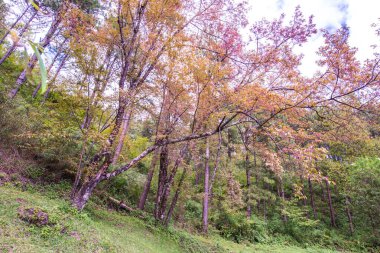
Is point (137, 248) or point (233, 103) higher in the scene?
point (233, 103)

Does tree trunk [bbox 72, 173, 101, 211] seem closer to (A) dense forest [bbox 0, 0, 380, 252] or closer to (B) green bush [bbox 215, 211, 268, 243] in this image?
(A) dense forest [bbox 0, 0, 380, 252]

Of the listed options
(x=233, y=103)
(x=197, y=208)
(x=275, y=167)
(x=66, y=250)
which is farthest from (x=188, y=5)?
(x=197, y=208)

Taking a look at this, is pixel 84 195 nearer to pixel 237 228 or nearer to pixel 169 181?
pixel 169 181

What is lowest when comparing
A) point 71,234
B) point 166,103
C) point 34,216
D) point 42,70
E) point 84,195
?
point 71,234

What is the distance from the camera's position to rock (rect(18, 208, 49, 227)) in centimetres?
436

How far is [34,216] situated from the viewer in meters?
4.39

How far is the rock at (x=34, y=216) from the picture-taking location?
436cm

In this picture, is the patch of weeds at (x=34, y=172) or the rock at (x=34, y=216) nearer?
the rock at (x=34, y=216)

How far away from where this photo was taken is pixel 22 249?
3459mm

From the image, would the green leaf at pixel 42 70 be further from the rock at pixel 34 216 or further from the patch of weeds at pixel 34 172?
the patch of weeds at pixel 34 172

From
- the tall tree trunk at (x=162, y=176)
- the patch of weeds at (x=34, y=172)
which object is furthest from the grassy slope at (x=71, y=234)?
the patch of weeds at (x=34, y=172)

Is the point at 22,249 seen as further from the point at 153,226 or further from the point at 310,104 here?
the point at 310,104

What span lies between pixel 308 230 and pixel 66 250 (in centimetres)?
1525

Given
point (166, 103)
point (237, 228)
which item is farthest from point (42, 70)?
point (237, 228)
